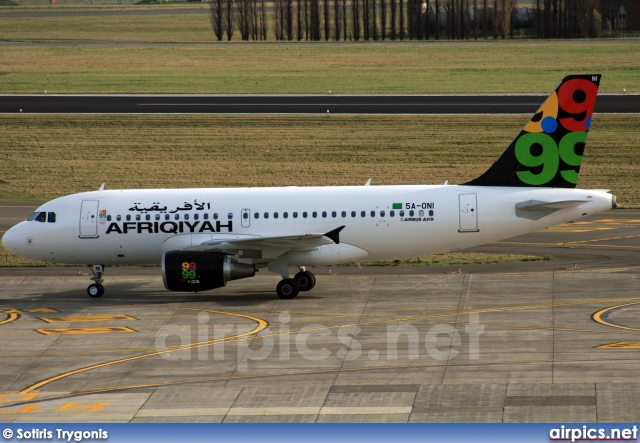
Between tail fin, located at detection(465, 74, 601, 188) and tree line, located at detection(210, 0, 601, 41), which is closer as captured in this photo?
tail fin, located at detection(465, 74, 601, 188)

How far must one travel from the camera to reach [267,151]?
68500mm

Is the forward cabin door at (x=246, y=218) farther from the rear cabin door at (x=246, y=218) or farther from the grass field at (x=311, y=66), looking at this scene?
the grass field at (x=311, y=66)

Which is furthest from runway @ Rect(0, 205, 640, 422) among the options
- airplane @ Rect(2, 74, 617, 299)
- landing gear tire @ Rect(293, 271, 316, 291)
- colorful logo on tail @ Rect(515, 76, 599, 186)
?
colorful logo on tail @ Rect(515, 76, 599, 186)

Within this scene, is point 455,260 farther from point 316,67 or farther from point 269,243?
point 316,67

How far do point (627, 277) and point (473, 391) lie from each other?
15.4 m

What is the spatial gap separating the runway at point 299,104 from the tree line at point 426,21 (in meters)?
50.6

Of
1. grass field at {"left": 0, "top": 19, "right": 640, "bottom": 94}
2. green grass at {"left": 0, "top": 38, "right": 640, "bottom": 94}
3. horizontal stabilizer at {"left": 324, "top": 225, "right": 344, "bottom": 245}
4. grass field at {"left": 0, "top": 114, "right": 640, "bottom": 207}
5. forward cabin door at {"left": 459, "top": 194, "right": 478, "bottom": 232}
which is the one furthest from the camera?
grass field at {"left": 0, "top": 19, "right": 640, "bottom": 94}

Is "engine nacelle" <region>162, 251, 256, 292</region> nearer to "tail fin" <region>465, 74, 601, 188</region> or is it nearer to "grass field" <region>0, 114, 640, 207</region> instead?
"tail fin" <region>465, 74, 601, 188</region>

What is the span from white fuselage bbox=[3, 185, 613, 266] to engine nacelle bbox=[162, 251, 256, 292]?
56.0 inches

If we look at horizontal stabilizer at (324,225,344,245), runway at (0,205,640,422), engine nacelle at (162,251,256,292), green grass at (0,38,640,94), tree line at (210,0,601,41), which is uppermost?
tree line at (210,0,601,41)

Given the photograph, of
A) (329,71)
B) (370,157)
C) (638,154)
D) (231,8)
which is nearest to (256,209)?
(370,157)

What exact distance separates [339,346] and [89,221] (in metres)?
12.7

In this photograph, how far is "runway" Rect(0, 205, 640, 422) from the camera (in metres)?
27.1

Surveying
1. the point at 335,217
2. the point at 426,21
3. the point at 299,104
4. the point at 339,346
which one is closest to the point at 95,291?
the point at 335,217
